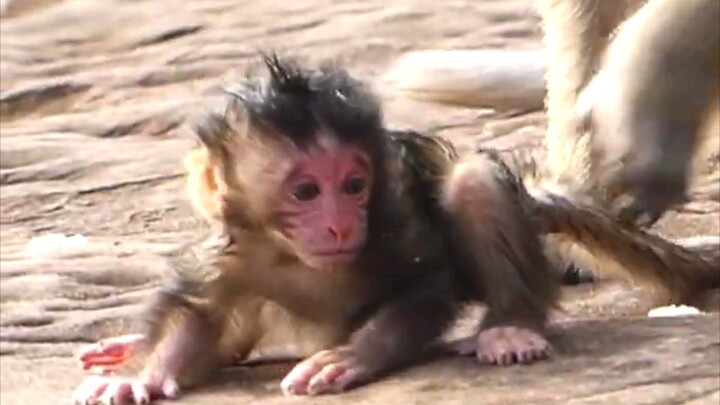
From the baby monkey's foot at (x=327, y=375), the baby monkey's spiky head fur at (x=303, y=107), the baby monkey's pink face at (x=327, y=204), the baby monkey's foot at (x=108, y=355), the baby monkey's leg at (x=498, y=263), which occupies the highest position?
the baby monkey's spiky head fur at (x=303, y=107)

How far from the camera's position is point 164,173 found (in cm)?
613

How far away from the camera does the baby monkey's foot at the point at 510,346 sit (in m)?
2.93

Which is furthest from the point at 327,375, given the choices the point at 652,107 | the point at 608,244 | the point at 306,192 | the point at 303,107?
the point at 652,107

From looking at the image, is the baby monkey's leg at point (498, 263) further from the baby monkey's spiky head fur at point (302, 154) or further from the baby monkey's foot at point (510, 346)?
the baby monkey's spiky head fur at point (302, 154)

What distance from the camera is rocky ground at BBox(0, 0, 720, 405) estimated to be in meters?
2.91

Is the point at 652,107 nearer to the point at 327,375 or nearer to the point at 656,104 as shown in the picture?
the point at 656,104

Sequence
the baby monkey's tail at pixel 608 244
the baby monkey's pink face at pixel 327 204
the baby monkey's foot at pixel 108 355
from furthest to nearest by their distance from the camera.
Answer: the baby monkey's tail at pixel 608 244
the baby monkey's foot at pixel 108 355
the baby monkey's pink face at pixel 327 204

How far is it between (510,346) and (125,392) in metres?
0.71

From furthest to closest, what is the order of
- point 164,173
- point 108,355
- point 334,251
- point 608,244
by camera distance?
point 164,173 → point 608,244 → point 108,355 → point 334,251

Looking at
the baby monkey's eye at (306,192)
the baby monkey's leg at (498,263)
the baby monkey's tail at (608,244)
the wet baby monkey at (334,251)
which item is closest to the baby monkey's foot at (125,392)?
the wet baby monkey at (334,251)

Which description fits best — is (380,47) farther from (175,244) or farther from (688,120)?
(688,120)

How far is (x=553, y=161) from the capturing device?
15.9 ft

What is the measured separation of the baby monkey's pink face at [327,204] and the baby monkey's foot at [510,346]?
0.31 meters

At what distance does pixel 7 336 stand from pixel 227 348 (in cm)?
120
